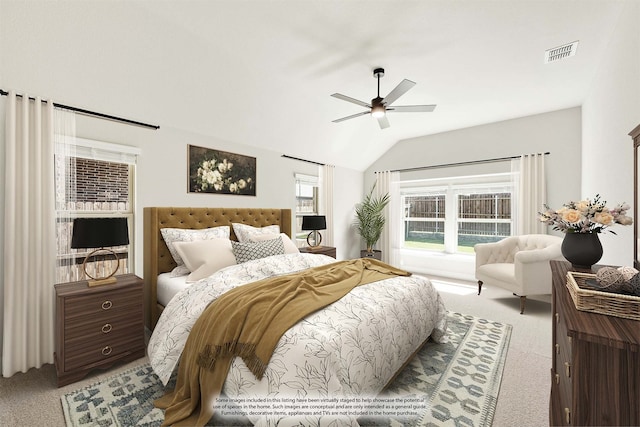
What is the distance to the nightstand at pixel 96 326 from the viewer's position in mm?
2043

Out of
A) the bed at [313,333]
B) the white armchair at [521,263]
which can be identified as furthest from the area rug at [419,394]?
the white armchair at [521,263]

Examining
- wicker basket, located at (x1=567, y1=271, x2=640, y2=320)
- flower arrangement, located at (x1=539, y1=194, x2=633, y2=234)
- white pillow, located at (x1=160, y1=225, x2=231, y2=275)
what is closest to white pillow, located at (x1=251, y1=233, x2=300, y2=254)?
white pillow, located at (x1=160, y1=225, x2=231, y2=275)

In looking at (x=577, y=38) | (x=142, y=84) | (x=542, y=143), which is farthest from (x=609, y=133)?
(x=142, y=84)

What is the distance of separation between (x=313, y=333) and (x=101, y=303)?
6.10ft

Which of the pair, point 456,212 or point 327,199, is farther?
point 456,212

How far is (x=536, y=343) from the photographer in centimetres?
274

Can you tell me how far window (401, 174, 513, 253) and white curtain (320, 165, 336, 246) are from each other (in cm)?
181

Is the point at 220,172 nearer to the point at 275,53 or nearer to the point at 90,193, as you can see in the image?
the point at 90,193

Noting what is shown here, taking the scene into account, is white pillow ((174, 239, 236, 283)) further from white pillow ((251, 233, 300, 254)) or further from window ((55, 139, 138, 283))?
window ((55, 139, 138, 283))

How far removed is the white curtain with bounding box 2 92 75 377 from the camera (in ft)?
6.94

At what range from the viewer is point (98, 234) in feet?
7.17

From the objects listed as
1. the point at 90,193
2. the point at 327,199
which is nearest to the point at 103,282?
the point at 90,193

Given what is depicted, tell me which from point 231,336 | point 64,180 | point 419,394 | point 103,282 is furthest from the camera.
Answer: point 64,180

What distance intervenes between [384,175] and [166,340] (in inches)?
203
